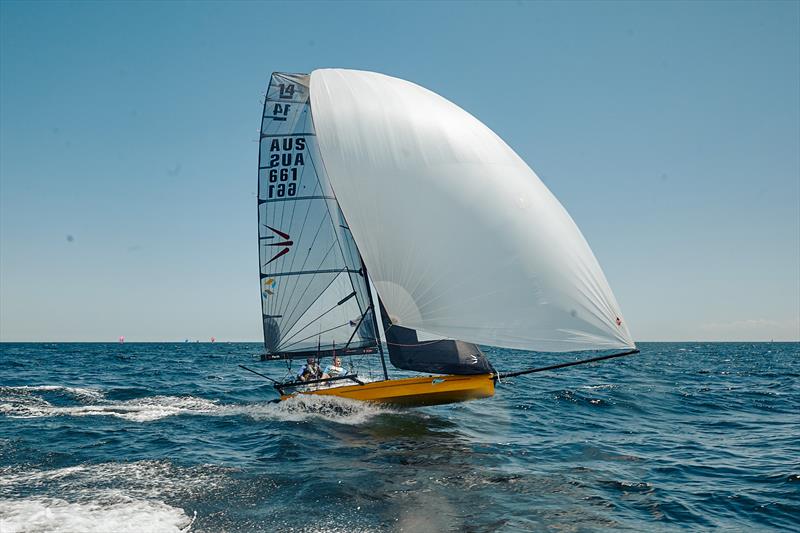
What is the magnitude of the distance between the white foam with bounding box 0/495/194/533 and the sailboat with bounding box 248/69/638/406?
5.99 metres

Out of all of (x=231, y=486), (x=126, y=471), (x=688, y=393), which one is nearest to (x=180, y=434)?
(x=126, y=471)

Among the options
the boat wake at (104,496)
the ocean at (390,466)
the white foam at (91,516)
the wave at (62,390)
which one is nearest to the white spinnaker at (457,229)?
the ocean at (390,466)

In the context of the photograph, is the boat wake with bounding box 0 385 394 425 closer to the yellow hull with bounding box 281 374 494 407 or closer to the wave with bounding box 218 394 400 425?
the wave with bounding box 218 394 400 425

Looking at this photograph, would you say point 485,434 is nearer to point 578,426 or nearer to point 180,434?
point 578,426

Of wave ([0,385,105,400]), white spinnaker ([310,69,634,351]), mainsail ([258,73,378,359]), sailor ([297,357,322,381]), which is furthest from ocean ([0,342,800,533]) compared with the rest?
white spinnaker ([310,69,634,351])

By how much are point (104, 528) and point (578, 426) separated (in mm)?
11704

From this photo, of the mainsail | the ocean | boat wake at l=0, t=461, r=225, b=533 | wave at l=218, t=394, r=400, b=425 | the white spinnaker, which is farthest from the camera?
the mainsail

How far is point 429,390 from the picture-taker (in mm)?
12328

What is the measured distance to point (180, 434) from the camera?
41.8ft

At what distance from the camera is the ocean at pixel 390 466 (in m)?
7.41

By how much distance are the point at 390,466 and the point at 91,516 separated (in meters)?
4.83

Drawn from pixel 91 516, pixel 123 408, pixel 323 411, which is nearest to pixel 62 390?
pixel 123 408

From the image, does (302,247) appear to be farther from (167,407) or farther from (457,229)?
(167,407)

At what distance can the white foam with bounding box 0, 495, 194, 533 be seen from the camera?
21.9 feet
